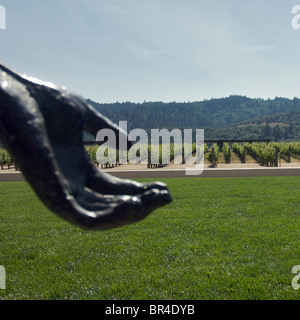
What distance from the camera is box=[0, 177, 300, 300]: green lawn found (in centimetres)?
382

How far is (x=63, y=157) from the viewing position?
1.19m

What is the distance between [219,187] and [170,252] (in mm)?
5946

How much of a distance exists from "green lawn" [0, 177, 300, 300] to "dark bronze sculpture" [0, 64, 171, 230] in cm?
286

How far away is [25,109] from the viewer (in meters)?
1.10

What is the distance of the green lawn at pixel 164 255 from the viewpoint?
3.82 m

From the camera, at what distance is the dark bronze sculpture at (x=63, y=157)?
1.04 m

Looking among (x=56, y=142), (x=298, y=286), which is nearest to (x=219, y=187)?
(x=298, y=286)

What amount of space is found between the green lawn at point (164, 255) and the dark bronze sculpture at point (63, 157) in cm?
286

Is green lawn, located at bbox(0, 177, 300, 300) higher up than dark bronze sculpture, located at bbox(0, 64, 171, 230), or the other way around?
dark bronze sculpture, located at bbox(0, 64, 171, 230)

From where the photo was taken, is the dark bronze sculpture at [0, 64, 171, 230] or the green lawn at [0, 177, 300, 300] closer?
the dark bronze sculpture at [0, 64, 171, 230]

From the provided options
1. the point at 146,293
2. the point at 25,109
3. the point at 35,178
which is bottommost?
the point at 146,293

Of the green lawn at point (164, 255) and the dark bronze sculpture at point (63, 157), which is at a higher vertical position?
the dark bronze sculpture at point (63, 157)

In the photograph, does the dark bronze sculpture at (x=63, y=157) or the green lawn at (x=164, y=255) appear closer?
the dark bronze sculpture at (x=63, y=157)
